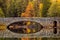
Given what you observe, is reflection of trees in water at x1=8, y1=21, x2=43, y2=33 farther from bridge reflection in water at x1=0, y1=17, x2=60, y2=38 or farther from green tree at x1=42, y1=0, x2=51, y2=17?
green tree at x1=42, y1=0, x2=51, y2=17

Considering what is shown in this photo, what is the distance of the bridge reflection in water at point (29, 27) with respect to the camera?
49.7 inches

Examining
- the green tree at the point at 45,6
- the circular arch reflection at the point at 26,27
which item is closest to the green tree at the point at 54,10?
the green tree at the point at 45,6

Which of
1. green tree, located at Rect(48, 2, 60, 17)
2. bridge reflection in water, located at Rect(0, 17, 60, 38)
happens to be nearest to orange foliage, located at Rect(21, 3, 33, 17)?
bridge reflection in water, located at Rect(0, 17, 60, 38)

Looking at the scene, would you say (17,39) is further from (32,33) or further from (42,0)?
(42,0)

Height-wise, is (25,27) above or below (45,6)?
below

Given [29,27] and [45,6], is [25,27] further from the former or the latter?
[45,6]

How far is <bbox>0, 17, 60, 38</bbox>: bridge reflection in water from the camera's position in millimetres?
1262

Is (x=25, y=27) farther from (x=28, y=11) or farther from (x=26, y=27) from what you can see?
(x=28, y=11)

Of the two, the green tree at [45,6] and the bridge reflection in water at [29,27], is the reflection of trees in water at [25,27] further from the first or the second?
the green tree at [45,6]

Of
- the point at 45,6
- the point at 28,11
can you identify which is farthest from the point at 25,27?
the point at 45,6

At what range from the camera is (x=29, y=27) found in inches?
49.8

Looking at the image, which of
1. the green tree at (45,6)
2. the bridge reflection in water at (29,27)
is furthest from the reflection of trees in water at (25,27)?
the green tree at (45,6)

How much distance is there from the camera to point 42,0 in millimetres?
1266

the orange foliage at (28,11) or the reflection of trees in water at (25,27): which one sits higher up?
the orange foliage at (28,11)
